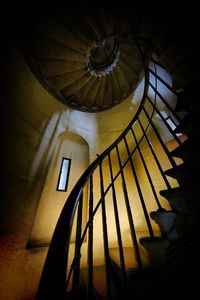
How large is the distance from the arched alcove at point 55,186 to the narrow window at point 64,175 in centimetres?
5

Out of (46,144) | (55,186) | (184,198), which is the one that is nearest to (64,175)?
(55,186)

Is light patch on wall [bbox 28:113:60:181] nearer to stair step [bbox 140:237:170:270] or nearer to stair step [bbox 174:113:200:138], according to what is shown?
stair step [bbox 140:237:170:270]

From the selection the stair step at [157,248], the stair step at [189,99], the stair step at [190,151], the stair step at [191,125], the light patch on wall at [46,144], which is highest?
the light patch on wall at [46,144]

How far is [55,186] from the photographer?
2635 mm

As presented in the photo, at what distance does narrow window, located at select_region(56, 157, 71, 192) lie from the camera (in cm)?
270

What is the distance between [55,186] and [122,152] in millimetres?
1614

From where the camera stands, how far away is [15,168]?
210 centimetres

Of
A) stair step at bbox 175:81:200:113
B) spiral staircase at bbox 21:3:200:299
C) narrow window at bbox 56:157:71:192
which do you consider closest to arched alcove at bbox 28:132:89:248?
narrow window at bbox 56:157:71:192

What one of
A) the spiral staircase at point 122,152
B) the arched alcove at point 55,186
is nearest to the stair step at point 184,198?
the spiral staircase at point 122,152

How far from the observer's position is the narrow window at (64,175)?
2.70 m

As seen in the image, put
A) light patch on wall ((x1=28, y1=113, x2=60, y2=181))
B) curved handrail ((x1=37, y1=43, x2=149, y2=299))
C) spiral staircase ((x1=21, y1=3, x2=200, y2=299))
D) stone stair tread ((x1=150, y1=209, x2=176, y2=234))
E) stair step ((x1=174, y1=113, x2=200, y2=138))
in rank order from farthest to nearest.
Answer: light patch on wall ((x1=28, y1=113, x2=60, y2=181)) → stair step ((x1=174, y1=113, x2=200, y2=138)) → stone stair tread ((x1=150, y1=209, x2=176, y2=234)) → spiral staircase ((x1=21, y1=3, x2=200, y2=299)) → curved handrail ((x1=37, y1=43, x2=149, y2=299))

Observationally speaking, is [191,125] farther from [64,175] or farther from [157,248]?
[64,175]

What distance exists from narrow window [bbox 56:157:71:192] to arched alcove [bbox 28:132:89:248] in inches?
1.9

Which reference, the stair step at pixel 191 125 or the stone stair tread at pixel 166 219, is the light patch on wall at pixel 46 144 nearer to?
the stone stair tread at pixel 166 219
